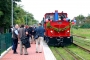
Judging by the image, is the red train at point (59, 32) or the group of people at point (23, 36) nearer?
the group of people at point (23, 36)

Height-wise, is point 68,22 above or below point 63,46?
above

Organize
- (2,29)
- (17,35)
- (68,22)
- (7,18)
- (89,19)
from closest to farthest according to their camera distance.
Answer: (17,35)
(68,22)
(7,18)
(2,29)
(89,19)

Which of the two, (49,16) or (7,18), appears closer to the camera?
(49,16)

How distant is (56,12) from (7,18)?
77.7 feet

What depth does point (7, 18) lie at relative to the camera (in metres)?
53.8

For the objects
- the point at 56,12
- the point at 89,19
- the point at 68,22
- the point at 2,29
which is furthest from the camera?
the point at 89,19

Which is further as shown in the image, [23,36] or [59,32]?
[59,32]

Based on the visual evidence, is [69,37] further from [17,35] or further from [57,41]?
[17,35]

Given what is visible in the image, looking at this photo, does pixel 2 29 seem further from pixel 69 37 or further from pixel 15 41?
pixel 15 41

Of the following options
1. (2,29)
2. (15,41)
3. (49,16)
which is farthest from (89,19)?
(15,41)

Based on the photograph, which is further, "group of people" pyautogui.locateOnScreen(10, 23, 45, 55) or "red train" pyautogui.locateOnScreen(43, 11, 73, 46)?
"red train" pyautogui.locateOnScreen(43, 11, 73, 46)

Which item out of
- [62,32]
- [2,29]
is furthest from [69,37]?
[2,29]

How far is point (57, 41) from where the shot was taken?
2747 centimetres

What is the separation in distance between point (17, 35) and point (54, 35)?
302 inches
